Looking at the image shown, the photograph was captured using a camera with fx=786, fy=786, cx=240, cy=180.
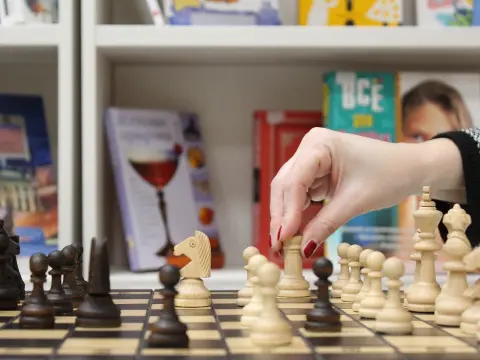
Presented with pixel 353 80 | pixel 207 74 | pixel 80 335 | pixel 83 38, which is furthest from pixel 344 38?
pixel 80 335

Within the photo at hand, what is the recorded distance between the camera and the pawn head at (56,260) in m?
1.16

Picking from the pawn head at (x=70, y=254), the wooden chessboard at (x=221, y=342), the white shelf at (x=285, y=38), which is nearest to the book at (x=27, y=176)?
the white shelf at (x=285, y=38)

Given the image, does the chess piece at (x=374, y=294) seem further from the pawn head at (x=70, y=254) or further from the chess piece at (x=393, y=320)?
the pawn head at (x=70, y=254)

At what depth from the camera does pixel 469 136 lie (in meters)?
1.55

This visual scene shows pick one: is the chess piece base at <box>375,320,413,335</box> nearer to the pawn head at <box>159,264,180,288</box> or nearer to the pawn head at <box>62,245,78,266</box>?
the pawn head at <box>159,264,180,288</box>

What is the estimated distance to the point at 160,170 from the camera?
7.22ft

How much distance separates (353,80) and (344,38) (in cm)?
14

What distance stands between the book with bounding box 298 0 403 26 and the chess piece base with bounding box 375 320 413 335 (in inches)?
50.0

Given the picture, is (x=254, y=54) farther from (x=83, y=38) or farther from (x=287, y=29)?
(x=83, y=38)

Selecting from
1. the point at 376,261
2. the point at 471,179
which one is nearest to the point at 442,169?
the point at 471,179

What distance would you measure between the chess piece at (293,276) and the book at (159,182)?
2.56 feet

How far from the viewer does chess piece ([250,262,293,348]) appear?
2.90 feet

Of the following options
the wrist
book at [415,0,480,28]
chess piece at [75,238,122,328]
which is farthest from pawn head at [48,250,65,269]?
book at [415,0,480,28]

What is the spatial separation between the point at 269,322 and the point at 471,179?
2.48 feet
